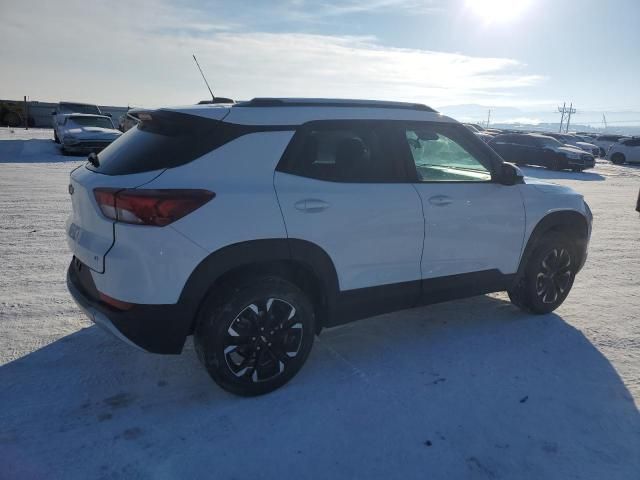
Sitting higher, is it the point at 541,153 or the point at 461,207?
the point at 461,207

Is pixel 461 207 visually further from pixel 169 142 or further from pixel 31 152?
pixel 31 152

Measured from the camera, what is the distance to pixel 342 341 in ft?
13.2

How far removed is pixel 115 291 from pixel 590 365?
3.37 m

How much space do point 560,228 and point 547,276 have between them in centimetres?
46

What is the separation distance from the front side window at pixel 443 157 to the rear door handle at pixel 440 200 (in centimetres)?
16

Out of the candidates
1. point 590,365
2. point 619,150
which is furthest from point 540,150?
point 590,365

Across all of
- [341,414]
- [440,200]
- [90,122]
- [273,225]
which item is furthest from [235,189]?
[90,122]

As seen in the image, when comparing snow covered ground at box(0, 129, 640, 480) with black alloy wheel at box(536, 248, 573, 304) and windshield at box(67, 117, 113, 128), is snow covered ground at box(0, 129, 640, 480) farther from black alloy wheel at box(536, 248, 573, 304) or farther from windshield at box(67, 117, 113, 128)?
windshield at box(67, 117, 113, 128)

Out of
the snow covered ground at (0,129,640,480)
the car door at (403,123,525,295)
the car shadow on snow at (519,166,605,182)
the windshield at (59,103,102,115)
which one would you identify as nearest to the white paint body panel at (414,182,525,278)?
the car door at (403,123,525,295)

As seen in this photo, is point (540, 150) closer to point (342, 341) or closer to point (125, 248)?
point (342, 341)

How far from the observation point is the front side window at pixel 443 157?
3.86 metres

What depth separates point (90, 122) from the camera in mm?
17828

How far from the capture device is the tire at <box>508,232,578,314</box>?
445 cm

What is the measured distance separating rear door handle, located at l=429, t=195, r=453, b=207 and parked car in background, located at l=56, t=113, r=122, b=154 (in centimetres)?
1498
